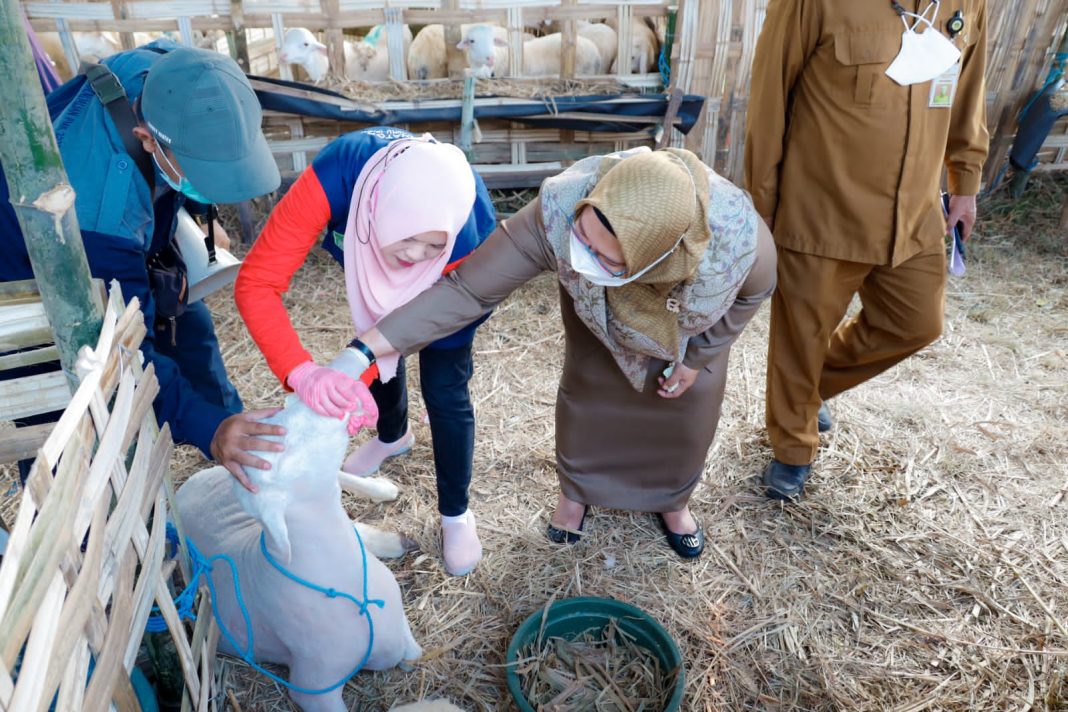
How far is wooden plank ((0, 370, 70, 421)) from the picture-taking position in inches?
60.8

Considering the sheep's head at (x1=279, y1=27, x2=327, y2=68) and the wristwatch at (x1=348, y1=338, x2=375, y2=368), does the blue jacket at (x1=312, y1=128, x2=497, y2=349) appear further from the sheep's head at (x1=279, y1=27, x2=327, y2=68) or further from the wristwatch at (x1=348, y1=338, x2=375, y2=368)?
the sheep's head at (x1=279, y1=27, x2=327, y2=68)

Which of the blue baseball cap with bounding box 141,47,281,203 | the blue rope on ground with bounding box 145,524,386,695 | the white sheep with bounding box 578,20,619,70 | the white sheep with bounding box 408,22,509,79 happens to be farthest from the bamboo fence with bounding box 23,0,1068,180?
the blue rope on ground with bounding box 145,524,386,695

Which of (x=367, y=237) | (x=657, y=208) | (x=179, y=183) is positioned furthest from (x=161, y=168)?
(x=657, y=208)

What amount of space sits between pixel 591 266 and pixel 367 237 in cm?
62

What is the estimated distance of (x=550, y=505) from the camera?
2.93 m

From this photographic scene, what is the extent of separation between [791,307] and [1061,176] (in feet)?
15.0

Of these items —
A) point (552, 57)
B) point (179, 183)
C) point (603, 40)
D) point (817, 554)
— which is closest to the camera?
point (179, 183)

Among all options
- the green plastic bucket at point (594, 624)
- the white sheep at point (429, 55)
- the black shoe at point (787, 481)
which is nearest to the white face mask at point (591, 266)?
the green plastic bucket at point (594, 624)

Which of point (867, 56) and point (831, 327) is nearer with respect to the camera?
point (867, 56)

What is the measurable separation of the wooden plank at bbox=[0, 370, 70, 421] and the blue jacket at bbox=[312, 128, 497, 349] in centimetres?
79

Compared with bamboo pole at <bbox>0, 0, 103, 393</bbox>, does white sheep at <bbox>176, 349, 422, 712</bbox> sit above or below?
below

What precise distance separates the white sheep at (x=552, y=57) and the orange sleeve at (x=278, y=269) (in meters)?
3.40

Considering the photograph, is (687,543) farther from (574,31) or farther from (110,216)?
(574,31)

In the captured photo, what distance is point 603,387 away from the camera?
242 cm
